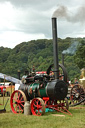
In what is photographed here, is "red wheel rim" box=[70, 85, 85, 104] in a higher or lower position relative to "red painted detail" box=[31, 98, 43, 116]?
higher

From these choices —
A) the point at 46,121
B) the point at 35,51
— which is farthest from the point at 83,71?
the point at 35,51

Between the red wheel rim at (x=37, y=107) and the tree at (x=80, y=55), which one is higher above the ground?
the tree at (x=80, y=55)

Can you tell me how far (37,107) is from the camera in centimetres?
836

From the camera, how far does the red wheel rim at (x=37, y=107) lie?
8139 mm

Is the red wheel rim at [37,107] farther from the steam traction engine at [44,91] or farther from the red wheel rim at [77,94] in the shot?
the red wheel rim at [77,94]

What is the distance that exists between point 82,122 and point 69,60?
45.4m

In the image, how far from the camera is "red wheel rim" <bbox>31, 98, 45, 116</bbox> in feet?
26.7

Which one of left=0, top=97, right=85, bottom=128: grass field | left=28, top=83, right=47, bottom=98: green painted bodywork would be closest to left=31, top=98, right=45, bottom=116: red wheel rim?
left=28, top=83, right=47, bottom=98: green painted bodywork

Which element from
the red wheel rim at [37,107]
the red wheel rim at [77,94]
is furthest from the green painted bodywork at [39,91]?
the red wheel rim at [77,94]

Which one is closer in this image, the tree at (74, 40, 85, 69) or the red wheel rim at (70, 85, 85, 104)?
the red wheel rim at (70, 85, 85, 104)

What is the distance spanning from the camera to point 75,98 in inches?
498

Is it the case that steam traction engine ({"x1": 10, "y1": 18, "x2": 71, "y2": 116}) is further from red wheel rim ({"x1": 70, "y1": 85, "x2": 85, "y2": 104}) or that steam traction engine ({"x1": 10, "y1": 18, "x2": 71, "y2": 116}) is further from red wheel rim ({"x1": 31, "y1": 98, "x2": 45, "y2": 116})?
red wheel rim ({"x1": 70, "y1": 85, "x2": 85, "y2": 104})

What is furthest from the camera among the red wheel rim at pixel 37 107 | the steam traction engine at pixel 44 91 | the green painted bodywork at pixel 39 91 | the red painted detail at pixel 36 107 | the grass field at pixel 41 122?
the green painted bodywork at pixel 39 91

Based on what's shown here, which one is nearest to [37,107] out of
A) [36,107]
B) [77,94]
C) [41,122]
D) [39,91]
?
[36,107]
